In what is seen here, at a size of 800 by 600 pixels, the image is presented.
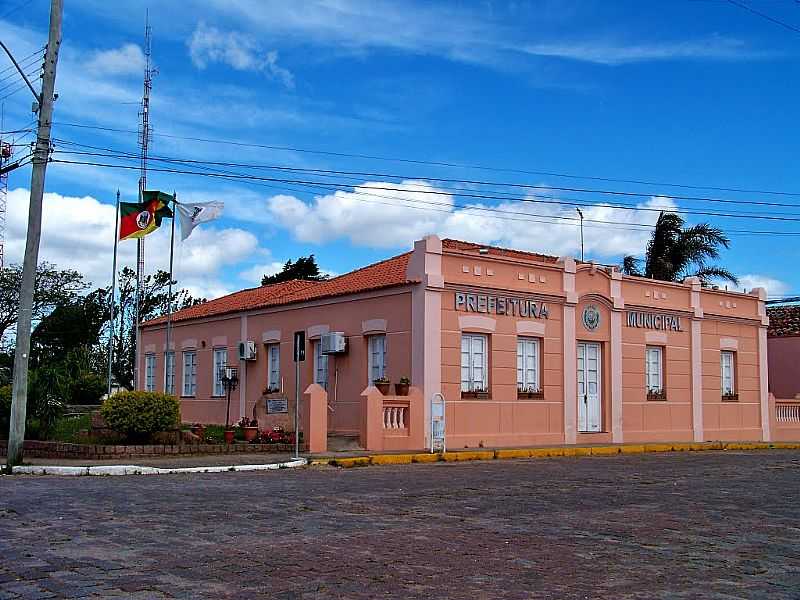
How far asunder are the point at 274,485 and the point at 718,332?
1905 cm

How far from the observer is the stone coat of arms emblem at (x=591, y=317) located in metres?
24.9

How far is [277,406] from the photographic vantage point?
24.0 metres

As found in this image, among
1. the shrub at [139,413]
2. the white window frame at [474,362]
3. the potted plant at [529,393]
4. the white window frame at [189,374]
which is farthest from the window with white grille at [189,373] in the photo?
the potted plant at [529,393]

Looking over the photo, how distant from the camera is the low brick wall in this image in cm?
1808

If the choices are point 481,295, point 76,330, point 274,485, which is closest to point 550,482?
point 274,485

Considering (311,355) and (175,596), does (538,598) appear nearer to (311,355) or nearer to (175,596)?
(175,596)

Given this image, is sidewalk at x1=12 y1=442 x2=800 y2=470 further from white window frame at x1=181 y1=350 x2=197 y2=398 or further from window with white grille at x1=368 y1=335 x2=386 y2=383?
white window frame at x1=181 y1=350 x2=197 y2=398

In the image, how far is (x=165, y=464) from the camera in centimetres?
1700

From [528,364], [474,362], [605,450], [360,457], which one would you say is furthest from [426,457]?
[605,450]

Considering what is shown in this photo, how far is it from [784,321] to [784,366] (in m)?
2.77

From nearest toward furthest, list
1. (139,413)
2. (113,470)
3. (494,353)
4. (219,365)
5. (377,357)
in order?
(113,470), (139,413), (494,353), (377,357), (219,365)

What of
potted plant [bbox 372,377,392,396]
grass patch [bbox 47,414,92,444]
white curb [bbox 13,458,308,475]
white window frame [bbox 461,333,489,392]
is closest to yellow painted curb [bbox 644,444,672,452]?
white window frame [bbox 461,333,489,392]

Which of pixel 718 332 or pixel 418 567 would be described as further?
pixel 718 332

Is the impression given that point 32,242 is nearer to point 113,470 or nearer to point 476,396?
point 113,470
